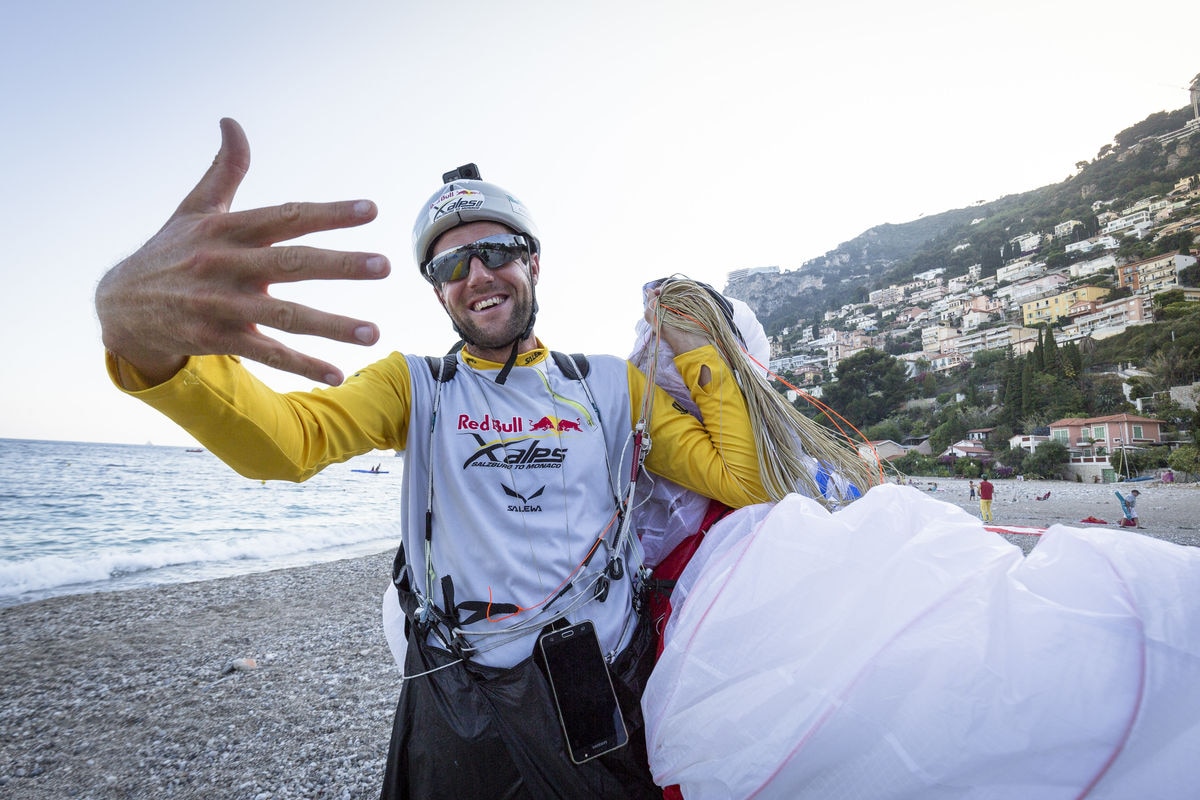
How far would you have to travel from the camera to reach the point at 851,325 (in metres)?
→ 104

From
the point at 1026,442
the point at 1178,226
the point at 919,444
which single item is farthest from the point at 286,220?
the point at 1178,226

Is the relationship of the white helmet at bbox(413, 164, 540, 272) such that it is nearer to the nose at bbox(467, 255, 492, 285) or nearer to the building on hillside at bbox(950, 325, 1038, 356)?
the nose at bbox(467, 255, 492, 285)

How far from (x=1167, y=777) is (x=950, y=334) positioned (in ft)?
318

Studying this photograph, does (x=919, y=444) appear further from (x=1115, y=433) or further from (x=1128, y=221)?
(x=1128, y=221)

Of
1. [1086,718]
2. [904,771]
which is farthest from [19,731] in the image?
[1086,718]

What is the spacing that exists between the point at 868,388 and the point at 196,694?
65.2 m

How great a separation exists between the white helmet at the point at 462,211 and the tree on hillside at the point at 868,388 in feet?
191

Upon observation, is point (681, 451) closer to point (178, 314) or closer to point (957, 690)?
point (957, 690)

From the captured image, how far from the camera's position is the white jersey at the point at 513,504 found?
68.8 inches

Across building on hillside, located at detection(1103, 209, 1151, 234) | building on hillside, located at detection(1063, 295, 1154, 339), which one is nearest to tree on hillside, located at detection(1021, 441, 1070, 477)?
building on hillside, located at detection(1063, 295, 1154, 339)

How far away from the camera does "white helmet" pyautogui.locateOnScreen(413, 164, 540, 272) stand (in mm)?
2117

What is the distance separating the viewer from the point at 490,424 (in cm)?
194

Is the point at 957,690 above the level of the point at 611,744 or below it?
above

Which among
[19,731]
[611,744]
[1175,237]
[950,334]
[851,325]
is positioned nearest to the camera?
[611,744]
